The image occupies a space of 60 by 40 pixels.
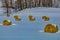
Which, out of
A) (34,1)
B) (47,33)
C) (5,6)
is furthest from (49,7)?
(47,33)

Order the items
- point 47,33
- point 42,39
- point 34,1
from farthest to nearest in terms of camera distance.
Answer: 1. point 34,1
2. point 47,33
3. point 42,39

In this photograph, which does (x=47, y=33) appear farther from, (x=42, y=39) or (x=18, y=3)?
(x=18, y=3)

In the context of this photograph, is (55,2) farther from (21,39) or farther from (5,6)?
(21,39)

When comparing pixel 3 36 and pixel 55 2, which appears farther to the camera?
pixel 55 2

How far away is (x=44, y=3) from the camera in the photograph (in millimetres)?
2621

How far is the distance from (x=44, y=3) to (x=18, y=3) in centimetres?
38

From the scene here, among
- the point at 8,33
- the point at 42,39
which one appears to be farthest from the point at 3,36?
the point at 42,39

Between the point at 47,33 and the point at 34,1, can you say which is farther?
the point at 34,1

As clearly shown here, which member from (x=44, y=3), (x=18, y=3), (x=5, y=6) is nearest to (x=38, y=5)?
(x=44, y=3)

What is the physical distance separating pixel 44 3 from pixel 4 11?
599 mm

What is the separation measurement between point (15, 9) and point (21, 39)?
1785 millimetres

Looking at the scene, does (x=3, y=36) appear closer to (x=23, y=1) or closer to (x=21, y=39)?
(x=21, y=39)

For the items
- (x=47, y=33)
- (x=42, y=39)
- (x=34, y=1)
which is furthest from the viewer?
(x=34, y=1)

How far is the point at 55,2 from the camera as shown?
2668 millimetres
